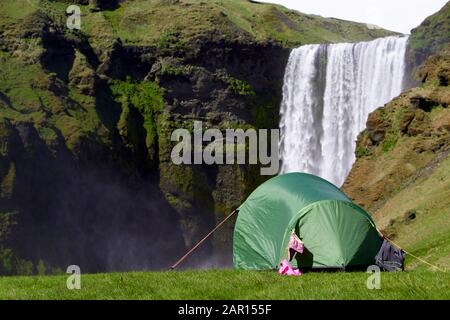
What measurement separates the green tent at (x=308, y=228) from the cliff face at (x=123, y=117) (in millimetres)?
54623

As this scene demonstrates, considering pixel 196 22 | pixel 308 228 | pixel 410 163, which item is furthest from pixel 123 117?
pixel 308 228

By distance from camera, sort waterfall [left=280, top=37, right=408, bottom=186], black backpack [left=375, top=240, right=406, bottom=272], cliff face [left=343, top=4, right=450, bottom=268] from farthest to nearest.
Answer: waterfall [left=280, top=37, right=408, bottom=186]
cliff face [left=343, top=4, right=450, bottom=268]
black backpack [left=375, top=240, right=406, bottom=272]

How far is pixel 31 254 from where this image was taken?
75.8m

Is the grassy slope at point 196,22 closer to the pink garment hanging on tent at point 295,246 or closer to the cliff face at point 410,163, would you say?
the cliff face at point 410,163

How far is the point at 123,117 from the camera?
315 ft

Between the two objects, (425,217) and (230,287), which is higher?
(230,287)

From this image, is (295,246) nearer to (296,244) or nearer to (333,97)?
(296,244)

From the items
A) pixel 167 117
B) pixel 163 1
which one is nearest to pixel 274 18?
pixel 163 1

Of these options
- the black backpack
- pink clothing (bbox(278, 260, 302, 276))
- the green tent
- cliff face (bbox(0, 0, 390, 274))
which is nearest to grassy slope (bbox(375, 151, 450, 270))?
the black backpack

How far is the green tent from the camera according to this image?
75.0 ft

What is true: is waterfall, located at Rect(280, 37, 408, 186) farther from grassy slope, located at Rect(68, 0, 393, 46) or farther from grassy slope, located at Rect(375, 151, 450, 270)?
grassy slope, located at Rect(375, 151, 450, 270)

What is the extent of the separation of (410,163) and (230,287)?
3439 cm

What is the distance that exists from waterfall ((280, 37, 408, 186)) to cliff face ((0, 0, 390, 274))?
5.15 metres
